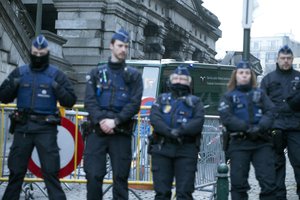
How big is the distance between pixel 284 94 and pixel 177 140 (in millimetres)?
1979

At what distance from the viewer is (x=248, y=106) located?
7852mm

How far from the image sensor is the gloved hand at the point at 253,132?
766 cm

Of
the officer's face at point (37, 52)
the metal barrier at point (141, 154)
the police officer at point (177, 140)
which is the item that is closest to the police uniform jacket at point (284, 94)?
the metal barrier at point (141, 154)

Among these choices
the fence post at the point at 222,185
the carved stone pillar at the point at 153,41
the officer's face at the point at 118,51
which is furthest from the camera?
the carved stone pillar at the point at 153,41

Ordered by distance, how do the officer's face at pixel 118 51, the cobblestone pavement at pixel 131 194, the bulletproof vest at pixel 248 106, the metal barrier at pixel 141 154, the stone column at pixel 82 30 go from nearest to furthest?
the officer's face at pixel 118 51 → the bulletproof vest at pixel 248 106 → the metal barrier at pixel 141 154 → the cobblestone pavement at pixel 131 194 → the stone column at pixel 82 30

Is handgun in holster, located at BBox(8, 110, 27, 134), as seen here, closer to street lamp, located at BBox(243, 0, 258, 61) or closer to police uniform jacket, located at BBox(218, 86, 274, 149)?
police uniform jacket, located at BBox(218, 86, 274, 149)

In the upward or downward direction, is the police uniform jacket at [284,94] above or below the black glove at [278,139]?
above

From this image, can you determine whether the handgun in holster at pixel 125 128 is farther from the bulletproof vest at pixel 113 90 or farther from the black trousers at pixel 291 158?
the black trousers at pixel 291 158

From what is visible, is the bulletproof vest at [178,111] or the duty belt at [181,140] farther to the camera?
the bulletproof vest at [178,111]

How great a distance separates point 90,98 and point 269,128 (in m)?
2.24

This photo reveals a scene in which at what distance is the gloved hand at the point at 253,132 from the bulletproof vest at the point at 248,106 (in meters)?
0.14

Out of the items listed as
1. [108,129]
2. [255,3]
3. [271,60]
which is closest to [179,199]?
[108,129]

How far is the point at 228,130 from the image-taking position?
25.9 feet

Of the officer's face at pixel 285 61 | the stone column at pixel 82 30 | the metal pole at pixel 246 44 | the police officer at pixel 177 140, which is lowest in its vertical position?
the police officer at pixel 177 140
